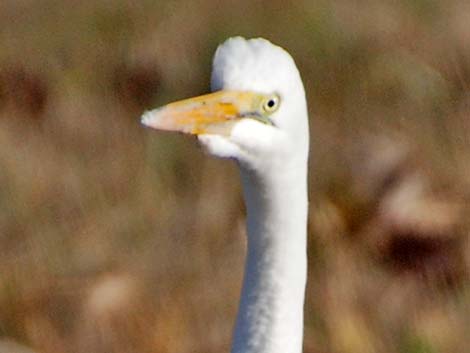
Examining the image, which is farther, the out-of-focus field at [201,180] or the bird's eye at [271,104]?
the out-of-focus field at [201,180]

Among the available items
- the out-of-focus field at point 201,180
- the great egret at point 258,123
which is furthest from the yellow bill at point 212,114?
the out-of-focus field at point 201,180

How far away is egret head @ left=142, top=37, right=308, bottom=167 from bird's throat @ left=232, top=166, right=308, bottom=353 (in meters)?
0.04

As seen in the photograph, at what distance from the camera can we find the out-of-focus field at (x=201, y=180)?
3.60 metres

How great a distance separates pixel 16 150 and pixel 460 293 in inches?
42.3

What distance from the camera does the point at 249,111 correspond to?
6.34 ft

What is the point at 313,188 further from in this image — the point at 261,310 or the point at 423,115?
the point at 261,310

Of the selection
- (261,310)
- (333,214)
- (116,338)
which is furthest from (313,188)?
(261,310)

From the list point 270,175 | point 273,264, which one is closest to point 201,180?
point 273,264

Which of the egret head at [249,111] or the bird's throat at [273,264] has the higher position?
the egret head at [249,111]

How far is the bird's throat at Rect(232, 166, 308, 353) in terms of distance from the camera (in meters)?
2.00

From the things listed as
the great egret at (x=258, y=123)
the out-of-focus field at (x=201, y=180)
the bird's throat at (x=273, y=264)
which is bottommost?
the out-of-focus field at (x=201, y=180)

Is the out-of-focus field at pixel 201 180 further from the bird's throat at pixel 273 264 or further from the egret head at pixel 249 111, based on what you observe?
the egret head at pixel 249 111

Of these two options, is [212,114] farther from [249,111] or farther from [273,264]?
[273,264]

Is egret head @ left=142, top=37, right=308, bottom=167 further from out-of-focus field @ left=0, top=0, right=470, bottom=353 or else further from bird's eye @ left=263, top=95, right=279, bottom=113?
out-of-focus field @ left=0, top=0, right=470, bottom=353
